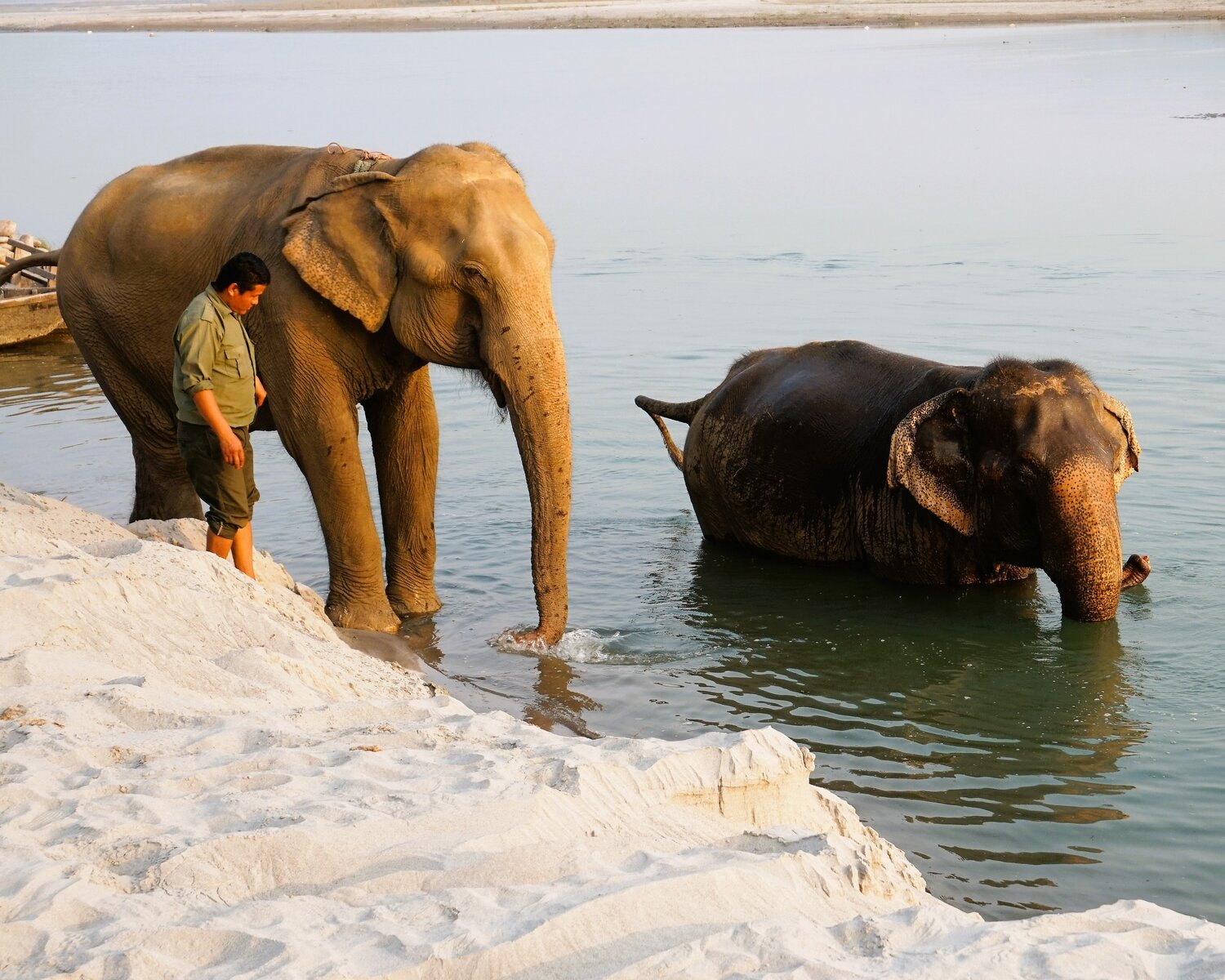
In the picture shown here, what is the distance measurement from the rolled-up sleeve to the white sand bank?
165cm

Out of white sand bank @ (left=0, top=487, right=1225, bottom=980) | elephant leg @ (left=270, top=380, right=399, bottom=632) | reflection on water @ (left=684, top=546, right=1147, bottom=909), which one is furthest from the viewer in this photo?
elephant leg @ (left=270, top=380, right=399, bottom=632)

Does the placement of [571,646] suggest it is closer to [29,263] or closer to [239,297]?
[239,297]

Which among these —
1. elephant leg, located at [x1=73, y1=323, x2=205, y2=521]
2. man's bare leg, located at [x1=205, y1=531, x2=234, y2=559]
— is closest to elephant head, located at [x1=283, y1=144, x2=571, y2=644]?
man's bare leg, located at [x1=205, y1=531, x2=234, y2=559]

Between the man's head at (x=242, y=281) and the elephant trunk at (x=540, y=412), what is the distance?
3.34 ft

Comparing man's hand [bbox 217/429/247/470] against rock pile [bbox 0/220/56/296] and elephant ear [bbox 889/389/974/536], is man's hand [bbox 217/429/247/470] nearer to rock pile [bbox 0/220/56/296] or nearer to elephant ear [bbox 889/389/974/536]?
elephant ear [bbox 889/389/974/536]

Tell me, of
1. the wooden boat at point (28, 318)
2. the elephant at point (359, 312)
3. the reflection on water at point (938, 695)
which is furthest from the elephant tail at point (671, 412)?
the wooden boat at point (28, 318)

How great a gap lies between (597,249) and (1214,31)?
151ft

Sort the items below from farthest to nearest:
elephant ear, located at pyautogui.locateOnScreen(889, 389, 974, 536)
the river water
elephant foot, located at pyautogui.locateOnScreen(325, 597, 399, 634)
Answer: elephant ear, located at pyautogui.locateOnScreen(889, 389, 974, 536), elephant foot, located at pyautogui.locateOnScreen(325, 597, 399, 634), the river water

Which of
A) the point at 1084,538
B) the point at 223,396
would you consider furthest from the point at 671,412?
the point at 223,396

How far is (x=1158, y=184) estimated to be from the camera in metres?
25.2

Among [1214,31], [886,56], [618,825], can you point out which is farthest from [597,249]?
[1214,31]

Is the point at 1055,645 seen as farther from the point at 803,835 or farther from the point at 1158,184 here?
the point at 1158,184

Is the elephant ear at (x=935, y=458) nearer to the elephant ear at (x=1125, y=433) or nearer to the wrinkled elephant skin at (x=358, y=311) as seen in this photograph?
the elephant ear at (x=1125, y=433)

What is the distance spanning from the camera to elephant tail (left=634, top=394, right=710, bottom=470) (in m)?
11.0
